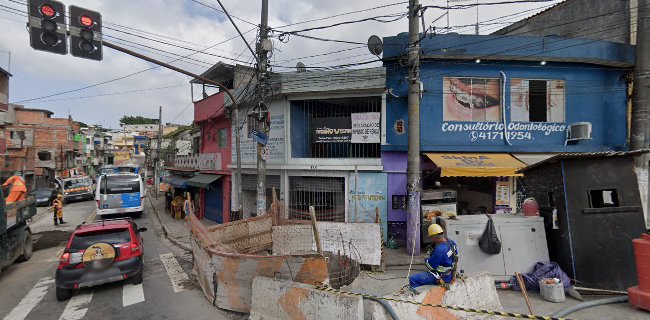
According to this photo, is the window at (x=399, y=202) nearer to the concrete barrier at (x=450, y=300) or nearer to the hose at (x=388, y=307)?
the concrete barrier at (x=450, y=300)

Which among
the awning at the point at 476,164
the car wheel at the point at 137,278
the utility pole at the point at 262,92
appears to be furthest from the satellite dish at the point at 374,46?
the car wheel at the point at 137,278

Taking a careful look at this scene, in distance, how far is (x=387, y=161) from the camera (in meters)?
11.4

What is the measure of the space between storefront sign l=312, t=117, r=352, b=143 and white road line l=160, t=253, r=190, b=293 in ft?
21.2

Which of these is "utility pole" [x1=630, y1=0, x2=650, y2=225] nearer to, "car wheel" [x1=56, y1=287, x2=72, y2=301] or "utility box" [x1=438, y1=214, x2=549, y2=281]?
"utility box" [x1=438, y1=214, x2=549, y2=281]

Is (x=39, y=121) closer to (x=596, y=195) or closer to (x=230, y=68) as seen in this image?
(x=230, y=68)

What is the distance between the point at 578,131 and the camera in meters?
11.2

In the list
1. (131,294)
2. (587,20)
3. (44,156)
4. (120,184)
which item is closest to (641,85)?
(587,20)

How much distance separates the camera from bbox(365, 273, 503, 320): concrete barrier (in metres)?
4.41

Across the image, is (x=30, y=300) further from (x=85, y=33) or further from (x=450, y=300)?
(x=450, y=300)

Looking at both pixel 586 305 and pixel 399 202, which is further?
pixel 399 202

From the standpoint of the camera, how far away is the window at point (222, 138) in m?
16.6

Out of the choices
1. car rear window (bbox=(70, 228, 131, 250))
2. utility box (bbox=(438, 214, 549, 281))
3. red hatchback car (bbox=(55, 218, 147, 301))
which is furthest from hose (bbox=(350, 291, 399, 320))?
car rear window (bbox=(70, 228, 131, 250))

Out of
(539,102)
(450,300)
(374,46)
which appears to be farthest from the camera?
(374,46)

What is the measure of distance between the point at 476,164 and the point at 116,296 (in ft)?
34.3
